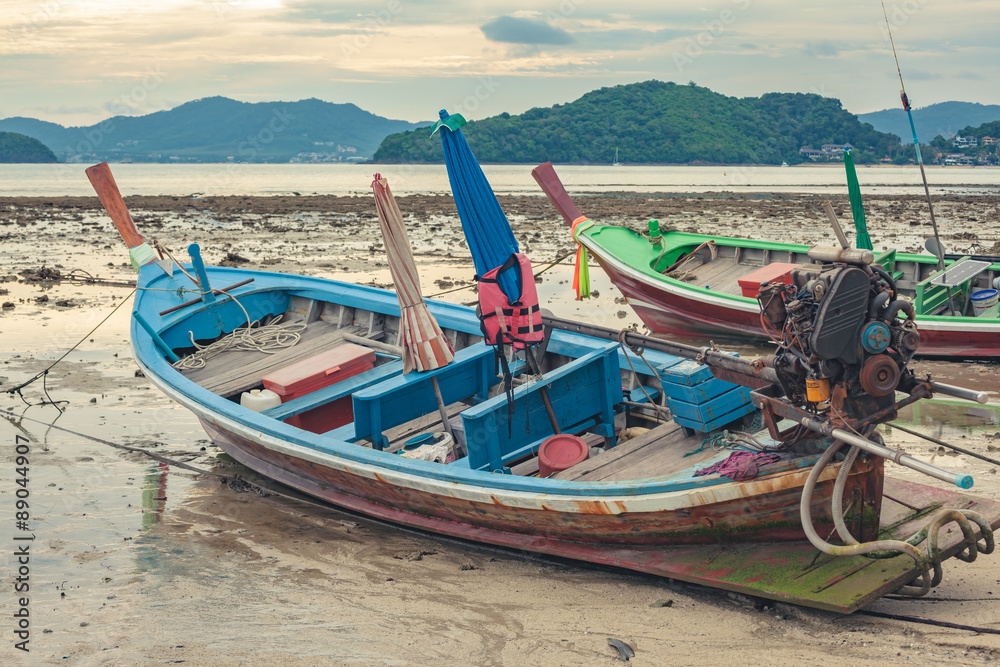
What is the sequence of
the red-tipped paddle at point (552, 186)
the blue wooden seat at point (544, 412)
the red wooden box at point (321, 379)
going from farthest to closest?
the red-tipped paddle at point (552, 186) < the red wooden box at point (321, 379) < the blue wooden seat at point (544, 412)

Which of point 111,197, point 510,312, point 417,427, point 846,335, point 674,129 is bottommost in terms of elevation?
point 417,427

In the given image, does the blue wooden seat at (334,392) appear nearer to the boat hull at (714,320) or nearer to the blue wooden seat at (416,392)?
the blue wooden seat at (416,392)

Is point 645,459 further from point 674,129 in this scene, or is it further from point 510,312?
point 674,129

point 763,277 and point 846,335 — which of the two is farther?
point 763,277

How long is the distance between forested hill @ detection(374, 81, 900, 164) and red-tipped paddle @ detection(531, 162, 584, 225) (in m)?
91.3

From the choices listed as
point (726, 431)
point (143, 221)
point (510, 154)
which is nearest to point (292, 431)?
point (726, 431)

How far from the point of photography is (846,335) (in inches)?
167

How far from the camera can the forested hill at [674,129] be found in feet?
335

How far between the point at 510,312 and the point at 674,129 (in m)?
111

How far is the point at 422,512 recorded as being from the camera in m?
6.16

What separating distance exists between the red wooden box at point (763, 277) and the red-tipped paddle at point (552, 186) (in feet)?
9.37

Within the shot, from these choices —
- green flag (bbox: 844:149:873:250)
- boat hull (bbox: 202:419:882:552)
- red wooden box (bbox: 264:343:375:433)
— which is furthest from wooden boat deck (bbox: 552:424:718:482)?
green flag (bbox: 844:149:873:250)

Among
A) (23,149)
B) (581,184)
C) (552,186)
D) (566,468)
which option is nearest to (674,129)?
(581,184)

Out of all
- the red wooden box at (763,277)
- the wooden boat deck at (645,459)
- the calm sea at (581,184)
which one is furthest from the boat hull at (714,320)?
the calm sea at (581,184)
